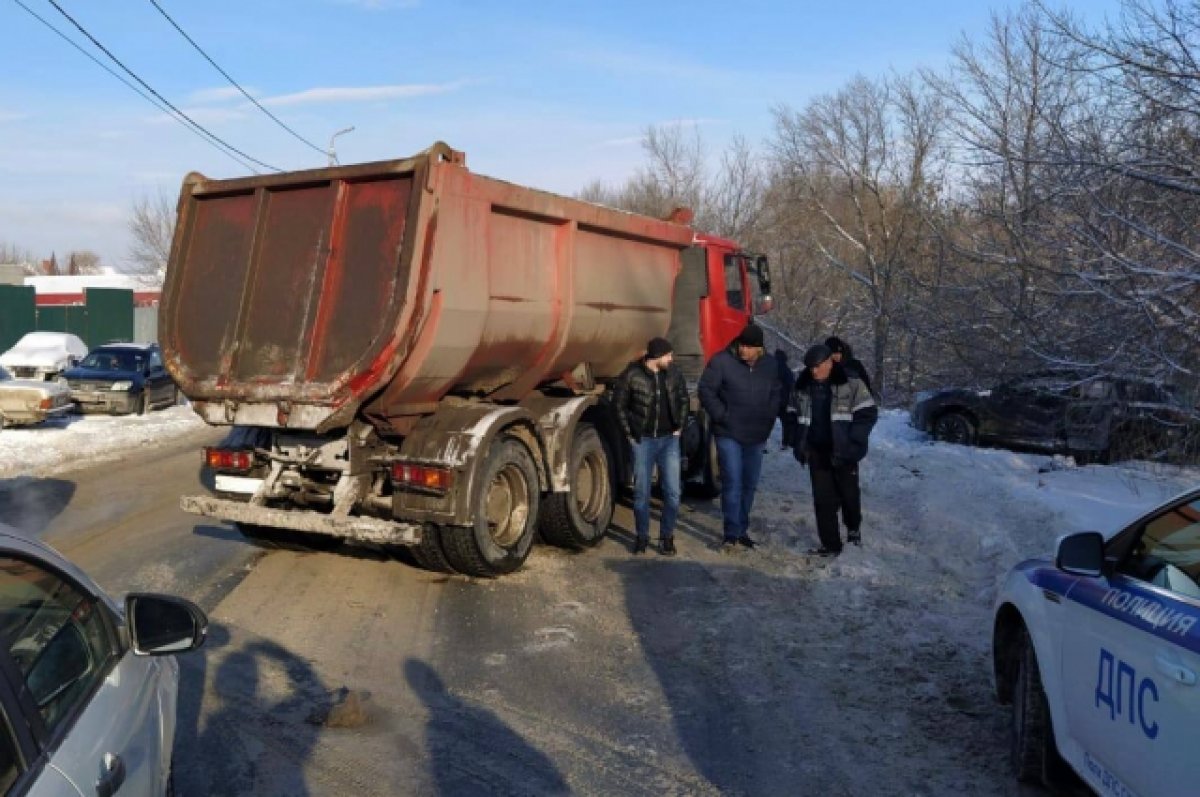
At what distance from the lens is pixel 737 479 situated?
26.7ft

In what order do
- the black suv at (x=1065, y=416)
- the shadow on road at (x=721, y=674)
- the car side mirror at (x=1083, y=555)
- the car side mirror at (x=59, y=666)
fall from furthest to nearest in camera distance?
the black suv at (x=1065, y=416) → the shadow on road at (x=721, y=674) → the car side mirror at (x=1083, y=555) → the car side mirror at (x=59, y=666)

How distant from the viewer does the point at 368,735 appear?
4480 mm

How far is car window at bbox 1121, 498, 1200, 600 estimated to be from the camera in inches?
123

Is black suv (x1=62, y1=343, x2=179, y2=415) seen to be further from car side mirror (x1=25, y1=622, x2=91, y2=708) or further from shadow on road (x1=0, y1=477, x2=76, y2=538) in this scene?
car side mirror (x1=25, y1=622, x2=91, y2=708)

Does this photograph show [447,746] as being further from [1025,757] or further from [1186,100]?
[1186,100]

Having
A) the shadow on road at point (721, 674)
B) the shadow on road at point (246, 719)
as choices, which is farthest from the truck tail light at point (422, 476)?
the shadow on road at point (721, 674)

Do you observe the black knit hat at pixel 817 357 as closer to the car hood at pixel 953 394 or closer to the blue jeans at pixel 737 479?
the blue jeans at pixel 737 479

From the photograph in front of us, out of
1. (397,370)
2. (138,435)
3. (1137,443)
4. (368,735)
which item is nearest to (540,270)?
(397,370)

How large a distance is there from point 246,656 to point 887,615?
4.05 metres

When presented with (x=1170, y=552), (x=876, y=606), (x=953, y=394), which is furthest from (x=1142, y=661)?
(x=953, y=394)

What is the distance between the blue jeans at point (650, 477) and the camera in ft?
26.8

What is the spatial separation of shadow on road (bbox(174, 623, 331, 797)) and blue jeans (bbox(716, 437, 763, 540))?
3.94 meters

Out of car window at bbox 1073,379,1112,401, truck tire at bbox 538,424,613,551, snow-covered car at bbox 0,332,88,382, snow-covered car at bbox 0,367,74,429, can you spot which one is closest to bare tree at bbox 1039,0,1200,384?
car window at bbox 1073,379,1112,401

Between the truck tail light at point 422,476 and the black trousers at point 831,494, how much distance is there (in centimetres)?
303
